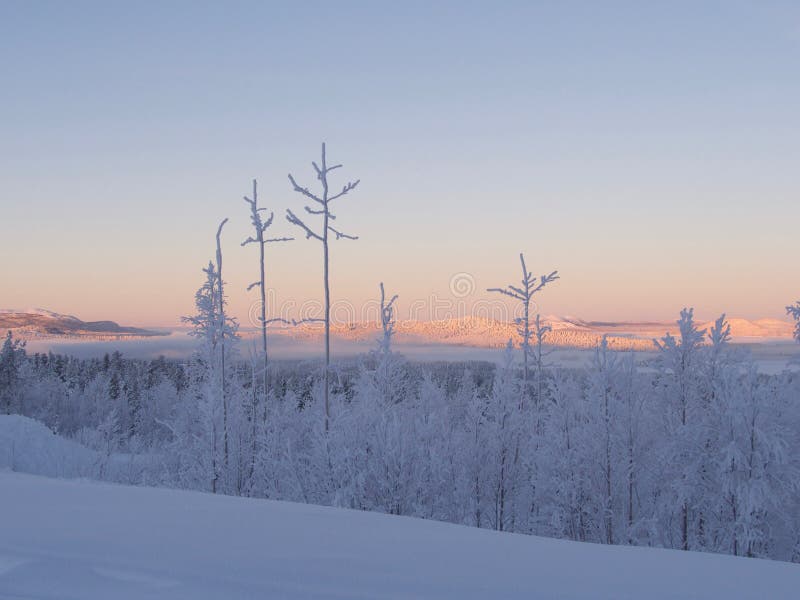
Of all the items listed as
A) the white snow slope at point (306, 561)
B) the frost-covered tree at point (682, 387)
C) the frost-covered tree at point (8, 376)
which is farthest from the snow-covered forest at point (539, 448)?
the frost-covered tree at point (8, 376)

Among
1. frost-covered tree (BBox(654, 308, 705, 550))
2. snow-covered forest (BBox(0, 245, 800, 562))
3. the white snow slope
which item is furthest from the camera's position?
frost-covered tree (BBox(654, 308, 705, 550))

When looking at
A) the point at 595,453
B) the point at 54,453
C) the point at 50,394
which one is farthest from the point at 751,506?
the point at 50,394

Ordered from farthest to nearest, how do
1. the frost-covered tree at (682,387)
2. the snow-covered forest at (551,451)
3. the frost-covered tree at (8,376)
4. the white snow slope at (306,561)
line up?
the frost-covered tree at (8,376), the frost-covered tree at (682,387), the snow-covered forest at (551,451), the white snow slope at (306,561)

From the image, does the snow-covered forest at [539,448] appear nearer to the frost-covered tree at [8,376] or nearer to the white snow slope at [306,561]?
the white snow slope at [306,561]

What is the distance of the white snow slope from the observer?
15.8 feet

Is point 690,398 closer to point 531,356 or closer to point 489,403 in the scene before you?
point 489,403

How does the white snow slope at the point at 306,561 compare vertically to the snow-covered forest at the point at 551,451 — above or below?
above

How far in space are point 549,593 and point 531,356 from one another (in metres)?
30.2

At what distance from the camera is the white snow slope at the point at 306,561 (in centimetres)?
482

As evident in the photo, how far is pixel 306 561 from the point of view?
17.8 feet

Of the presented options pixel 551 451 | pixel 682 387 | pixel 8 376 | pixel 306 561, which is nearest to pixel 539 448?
pixel 551 451

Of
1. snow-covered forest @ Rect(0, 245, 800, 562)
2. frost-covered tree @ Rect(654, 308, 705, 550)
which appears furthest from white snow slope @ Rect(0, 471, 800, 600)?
frost-covered tree @ Rect(654, 308, 705, 550)

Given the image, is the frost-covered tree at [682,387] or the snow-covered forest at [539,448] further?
the frost-covered tree at [682,387]

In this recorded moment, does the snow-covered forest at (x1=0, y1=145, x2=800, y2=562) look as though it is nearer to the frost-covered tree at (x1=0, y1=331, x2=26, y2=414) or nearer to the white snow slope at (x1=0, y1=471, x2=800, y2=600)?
the white snow slope at (x1=0, y1=471, x2=800, y2=600)
